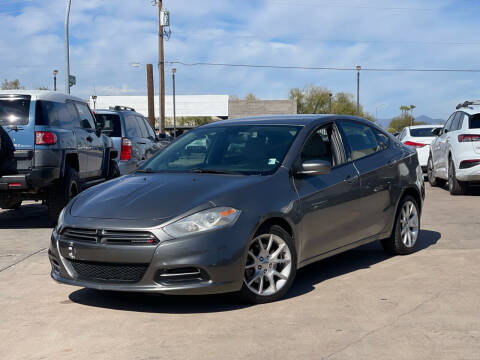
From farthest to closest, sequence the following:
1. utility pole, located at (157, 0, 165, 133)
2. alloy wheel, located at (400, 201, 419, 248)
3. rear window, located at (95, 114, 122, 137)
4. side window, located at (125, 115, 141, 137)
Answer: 1. utility pole, located at (157, 0, 165, 133)
2. side window, located at (125, 115, 141, 137)
3. rear window, located at (95, 114, 122, 137)
4. alloy wheel, located at (400, 201, 419, 248)

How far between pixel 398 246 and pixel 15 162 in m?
5.09

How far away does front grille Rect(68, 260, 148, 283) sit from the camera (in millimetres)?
5203

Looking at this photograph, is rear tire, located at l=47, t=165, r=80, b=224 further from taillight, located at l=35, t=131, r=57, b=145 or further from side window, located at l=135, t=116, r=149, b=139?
side window, located at l=135, t=116, r=149, b=139

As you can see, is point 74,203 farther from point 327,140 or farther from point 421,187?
point 421,187

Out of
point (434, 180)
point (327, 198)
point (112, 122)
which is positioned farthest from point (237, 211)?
point (434, 180)

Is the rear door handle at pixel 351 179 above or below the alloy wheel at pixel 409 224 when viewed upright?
above

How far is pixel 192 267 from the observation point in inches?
204

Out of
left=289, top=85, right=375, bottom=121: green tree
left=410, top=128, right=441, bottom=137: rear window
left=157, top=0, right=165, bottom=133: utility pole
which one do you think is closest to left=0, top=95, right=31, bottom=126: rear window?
left=410, top=128, right=441, bottom=137: rear window

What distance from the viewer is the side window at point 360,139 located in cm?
700

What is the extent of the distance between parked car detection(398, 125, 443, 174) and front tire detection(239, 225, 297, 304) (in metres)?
13.9

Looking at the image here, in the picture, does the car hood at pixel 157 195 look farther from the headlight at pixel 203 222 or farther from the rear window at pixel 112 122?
the rear window at pixel 112 122

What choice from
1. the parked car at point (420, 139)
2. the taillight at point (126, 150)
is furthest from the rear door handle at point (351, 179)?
the parked car at point (420, 139)

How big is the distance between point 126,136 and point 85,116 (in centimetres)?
279

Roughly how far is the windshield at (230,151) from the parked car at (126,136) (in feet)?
23.5
